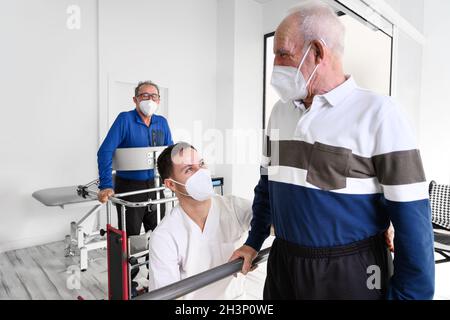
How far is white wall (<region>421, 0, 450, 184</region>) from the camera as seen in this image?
2.98 m

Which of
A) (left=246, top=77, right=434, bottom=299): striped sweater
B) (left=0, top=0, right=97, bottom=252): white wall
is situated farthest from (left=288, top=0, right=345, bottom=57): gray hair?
(left=0, top=0, right=97, bottom=252): white wall

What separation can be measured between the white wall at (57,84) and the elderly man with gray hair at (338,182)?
11.0ft

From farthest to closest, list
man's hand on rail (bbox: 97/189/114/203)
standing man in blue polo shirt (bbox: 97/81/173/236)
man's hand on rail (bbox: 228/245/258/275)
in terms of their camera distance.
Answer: standing man in blue polo shirt (bbox: 97/81/173/236), man's hand on rail (bbox: 97/189/114/203), man's hand on rail (bbox: 228/245/258/275)

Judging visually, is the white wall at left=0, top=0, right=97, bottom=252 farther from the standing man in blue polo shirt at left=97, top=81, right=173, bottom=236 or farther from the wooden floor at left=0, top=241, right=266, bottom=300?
the standing man in blue polo shirt at left=97, top=81, right=173, bottom=236

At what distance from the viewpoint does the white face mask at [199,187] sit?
138 cm

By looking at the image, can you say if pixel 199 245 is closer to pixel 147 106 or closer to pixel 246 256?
pixel 246 256

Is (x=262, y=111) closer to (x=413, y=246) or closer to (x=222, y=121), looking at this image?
(x=222, y=121)

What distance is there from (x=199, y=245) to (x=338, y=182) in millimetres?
692

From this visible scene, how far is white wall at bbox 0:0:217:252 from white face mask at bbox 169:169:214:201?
9.02 feet

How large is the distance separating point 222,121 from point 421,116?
111 inches

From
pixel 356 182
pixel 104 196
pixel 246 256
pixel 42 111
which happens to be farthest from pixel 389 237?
pixel 42 111

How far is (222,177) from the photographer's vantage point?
16.8 feet

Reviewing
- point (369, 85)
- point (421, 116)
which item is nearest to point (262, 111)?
point (369, 85)

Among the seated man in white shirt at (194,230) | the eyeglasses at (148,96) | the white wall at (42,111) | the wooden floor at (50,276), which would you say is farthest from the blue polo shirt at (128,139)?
the white wall at (42,111)
